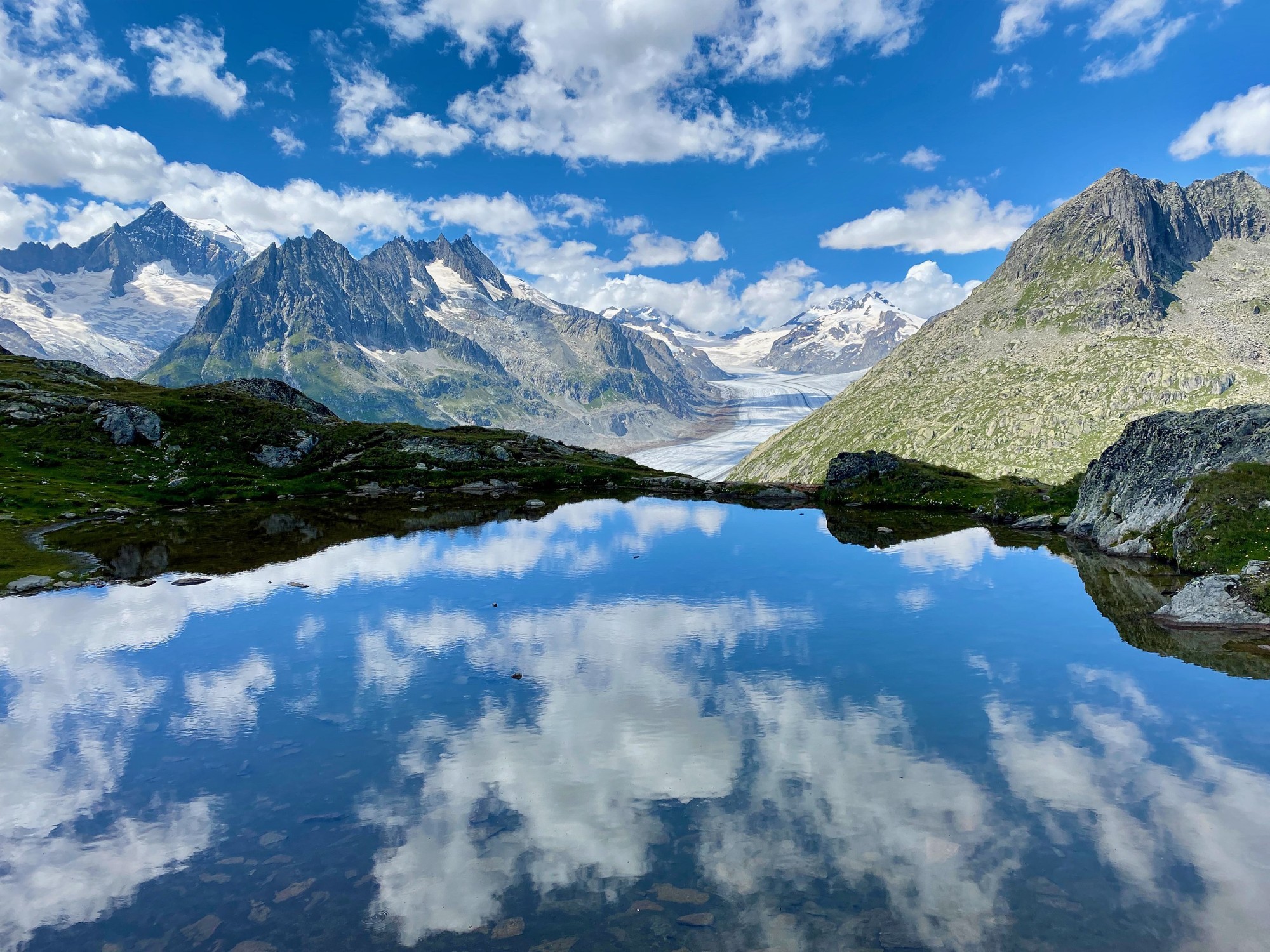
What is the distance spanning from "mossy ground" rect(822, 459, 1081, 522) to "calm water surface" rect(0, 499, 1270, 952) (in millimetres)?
46575

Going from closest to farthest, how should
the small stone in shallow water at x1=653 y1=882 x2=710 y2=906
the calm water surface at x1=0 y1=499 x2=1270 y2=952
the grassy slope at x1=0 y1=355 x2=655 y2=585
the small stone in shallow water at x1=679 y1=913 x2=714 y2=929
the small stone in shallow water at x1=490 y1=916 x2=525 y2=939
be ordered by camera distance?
the small stone in shallow water at x1=490 y1=916 x2=525 y2=939 → the small stone in shallow water at x1=679 y1=913 x2=714 y2=929 → the calm water surface at x1=0 y1=499 x2=1270 y2=952 → the small stone in shallow water at x1=653 y1=882 x2=710 y2=906 → the grassy slope at x1=0 y1=355 x2=655 y2=585

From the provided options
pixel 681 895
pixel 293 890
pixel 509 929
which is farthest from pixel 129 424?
pixel 681 895

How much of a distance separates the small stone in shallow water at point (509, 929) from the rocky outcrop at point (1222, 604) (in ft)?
131

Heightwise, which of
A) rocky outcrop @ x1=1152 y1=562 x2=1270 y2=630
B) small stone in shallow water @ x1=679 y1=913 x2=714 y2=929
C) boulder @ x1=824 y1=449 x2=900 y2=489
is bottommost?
small stone in shallow water @ x1=679 y1=913 x2=714 y2=929

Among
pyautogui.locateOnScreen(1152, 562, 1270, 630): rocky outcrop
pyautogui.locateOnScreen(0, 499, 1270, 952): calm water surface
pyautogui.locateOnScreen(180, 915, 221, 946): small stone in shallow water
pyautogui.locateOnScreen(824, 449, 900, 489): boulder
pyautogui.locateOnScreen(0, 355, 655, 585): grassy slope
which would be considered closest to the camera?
pyautogui.locateOnScreen(180, 915, 221, 946): small stone in shallow water

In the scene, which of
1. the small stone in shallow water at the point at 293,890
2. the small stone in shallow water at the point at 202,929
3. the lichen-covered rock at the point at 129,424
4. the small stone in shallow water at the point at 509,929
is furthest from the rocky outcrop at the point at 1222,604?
the lichen-covered rock at the point at 129,424

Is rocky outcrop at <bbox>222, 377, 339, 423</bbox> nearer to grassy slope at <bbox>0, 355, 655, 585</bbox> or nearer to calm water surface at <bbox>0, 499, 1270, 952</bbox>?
grassy slope at <bbox>0, 355, 655, 585</bbox>

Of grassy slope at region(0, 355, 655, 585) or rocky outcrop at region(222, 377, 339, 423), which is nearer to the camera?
grassy slope at region(0, 355, 655, 585)

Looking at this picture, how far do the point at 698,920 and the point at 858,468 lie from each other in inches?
3614

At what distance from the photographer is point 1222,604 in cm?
3819

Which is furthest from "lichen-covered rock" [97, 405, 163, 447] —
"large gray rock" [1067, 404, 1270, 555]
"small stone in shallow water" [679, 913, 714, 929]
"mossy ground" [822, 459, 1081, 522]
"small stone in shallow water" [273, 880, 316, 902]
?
"large gray rock" [1067, 404, 1270, 555]

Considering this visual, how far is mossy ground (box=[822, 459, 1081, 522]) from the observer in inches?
3159

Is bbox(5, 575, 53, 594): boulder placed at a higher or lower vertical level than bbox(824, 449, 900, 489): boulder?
lower

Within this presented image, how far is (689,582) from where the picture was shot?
4712 centimetres
